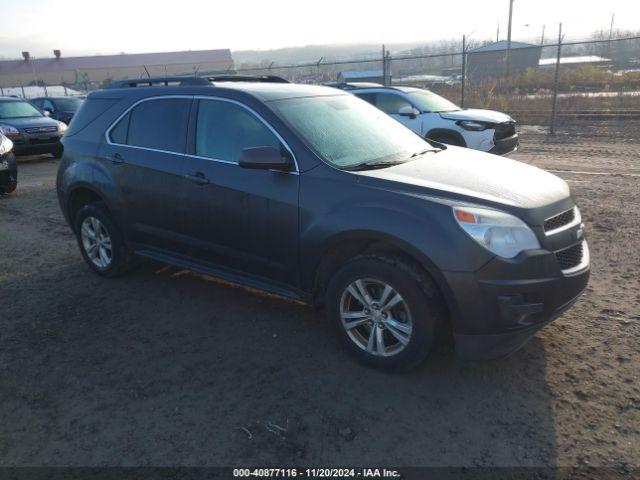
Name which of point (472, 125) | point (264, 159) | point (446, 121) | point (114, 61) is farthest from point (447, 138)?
point (114, 61)

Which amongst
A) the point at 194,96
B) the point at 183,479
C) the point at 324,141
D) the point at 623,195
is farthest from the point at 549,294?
the point at 623,195

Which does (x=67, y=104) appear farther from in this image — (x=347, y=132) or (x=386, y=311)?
(x=386, y=311)

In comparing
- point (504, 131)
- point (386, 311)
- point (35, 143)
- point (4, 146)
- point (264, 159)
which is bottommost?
point (35, 143)

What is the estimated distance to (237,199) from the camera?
3.82 meters

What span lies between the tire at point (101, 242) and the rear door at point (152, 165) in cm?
31

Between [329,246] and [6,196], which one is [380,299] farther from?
[6,196]

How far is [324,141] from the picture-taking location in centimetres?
375

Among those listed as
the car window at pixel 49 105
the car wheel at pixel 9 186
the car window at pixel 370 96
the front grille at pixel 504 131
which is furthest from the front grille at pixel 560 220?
the car window at pixel 49 105

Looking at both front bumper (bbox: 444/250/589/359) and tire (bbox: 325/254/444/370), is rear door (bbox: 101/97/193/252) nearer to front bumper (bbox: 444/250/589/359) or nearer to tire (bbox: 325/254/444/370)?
tire (bbox: 325/254/444/370)

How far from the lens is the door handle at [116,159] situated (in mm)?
4648

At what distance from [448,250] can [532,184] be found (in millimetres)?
961

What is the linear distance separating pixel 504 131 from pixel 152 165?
7442 millimetres

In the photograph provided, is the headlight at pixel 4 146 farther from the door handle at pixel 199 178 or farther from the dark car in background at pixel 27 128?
the door handle at pixel 199 178

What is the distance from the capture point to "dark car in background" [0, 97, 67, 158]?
43.1ft
